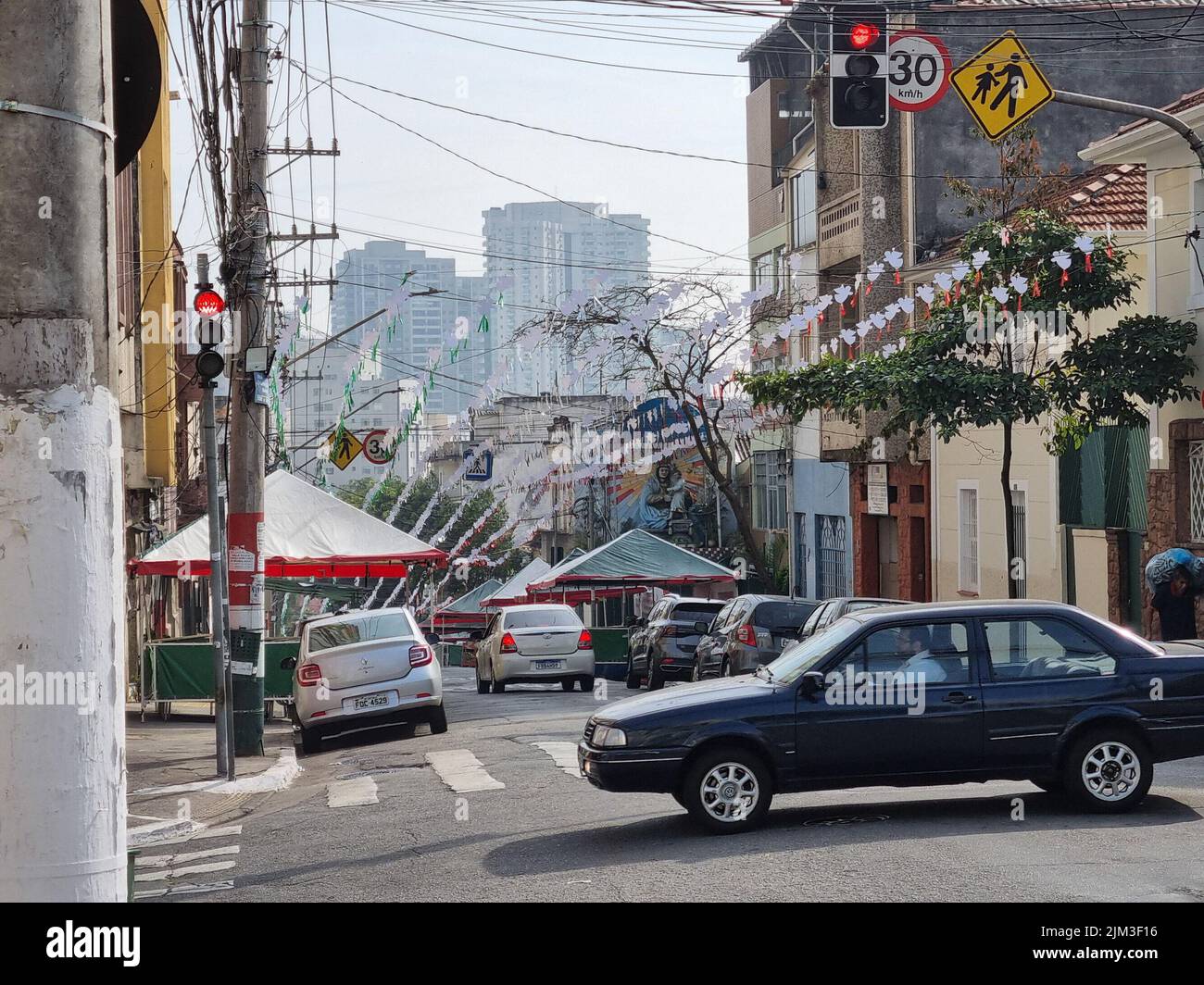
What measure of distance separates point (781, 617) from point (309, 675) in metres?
7.09

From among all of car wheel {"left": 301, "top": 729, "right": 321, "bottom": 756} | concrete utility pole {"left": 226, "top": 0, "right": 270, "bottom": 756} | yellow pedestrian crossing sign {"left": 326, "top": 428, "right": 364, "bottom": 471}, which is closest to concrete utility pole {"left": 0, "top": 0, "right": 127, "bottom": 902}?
concrete utility pole {"left": 226, "top": 0, "right": 270, "bottom": 756}

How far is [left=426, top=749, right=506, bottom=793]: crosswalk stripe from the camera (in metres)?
13.3

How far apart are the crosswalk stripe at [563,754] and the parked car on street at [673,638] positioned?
879 cm

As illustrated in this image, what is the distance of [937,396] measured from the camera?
20.8 meters

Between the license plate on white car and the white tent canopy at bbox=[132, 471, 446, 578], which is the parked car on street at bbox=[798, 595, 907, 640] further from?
the white tent canopy at bbox=[132, 471, 446, 578]

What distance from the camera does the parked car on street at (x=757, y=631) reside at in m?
21.3

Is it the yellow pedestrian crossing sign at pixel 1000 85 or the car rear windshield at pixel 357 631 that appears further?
the car rear windshield at pixel 357 631

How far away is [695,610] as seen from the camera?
2630 centimetres

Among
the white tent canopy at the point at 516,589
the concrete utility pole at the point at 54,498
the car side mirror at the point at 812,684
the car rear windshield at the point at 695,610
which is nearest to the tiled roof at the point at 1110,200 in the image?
the car rear windshield at the point at 695,610

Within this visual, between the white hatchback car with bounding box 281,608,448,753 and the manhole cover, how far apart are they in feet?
28.1

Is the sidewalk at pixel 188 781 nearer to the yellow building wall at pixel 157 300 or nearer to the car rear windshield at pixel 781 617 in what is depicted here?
the car rear windshield at pixel 781 617

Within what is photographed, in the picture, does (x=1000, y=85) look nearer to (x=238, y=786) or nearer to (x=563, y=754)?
(x=563, y=754)

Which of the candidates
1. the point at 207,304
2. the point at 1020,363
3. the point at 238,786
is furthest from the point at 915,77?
the point at 238,786
